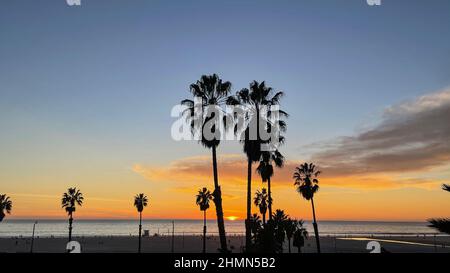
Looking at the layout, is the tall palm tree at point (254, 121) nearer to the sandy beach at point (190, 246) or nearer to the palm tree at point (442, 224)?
the palm tree at point (442, 224)

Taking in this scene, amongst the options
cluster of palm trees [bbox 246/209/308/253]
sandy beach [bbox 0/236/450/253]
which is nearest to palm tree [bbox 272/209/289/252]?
cluster of palm trees [bbox 246/209/308/253]

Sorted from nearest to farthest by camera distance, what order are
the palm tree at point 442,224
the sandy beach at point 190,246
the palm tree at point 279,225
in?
the palm tree at point 442,224
the palm tree at point 279,225
the sandy beach at point 190,246

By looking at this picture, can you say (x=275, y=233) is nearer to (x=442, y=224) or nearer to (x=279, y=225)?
(x=279, y=225)

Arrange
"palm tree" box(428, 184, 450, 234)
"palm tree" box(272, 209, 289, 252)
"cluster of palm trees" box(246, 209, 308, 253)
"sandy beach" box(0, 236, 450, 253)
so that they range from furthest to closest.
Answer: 1. "sandy beach" box(0, 236, 450, 253)
2. "palm tree" box(272, 209, 289, 252)
3. "cluster of palm trees" box(246, 209, 308, 253)
4. "palm tree" box(428, 184, 450, 234)

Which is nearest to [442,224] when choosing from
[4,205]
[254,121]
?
[254,121]

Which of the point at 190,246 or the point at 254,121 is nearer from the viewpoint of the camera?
the point at 254,121

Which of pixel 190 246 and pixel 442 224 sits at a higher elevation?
pixel 442 224

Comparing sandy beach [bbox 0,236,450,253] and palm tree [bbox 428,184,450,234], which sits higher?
palm tree [bbox 428,184,450,234]

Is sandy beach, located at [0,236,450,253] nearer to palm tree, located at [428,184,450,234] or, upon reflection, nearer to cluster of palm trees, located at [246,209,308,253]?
cluster of palm trees, located at [246,209,308,253]

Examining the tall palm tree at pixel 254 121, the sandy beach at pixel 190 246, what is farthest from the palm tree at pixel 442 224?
the sandy beach at pixel 190 246

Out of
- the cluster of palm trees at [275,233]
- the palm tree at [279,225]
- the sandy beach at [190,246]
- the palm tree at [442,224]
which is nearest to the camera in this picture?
the palm tree at [442,224]
